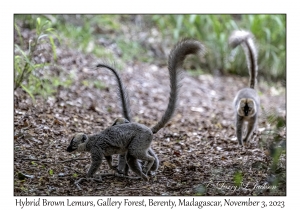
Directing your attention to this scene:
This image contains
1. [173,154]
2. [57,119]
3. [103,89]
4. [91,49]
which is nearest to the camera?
[173,154]

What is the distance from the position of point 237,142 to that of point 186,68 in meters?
6.53

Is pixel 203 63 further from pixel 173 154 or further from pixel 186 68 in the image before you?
pixel 173 154

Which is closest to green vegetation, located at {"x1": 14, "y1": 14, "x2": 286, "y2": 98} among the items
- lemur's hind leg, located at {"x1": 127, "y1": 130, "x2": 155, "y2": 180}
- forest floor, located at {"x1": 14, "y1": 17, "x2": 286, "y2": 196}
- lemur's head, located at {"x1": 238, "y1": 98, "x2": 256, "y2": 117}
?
forest floor, located at {"x1": 14, "y1": 17, "x2": 286, "y2": 196}

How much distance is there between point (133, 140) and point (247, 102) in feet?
9.97

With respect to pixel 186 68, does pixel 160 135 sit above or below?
below

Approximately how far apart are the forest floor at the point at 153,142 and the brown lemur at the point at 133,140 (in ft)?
0.81

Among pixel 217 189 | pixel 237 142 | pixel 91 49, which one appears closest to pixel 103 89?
pixel 91 49

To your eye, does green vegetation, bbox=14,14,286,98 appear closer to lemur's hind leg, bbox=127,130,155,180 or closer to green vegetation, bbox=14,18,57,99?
Result: green vegetation, bbox=14,18,57,99

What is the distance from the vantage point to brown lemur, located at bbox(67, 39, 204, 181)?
5941 mm

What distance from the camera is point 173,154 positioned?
720 centimetres

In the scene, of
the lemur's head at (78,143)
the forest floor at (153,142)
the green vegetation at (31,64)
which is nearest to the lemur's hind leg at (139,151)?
the forest floor at (153,142)

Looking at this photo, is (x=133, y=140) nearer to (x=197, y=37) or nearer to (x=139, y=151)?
(x=139, y=151)
